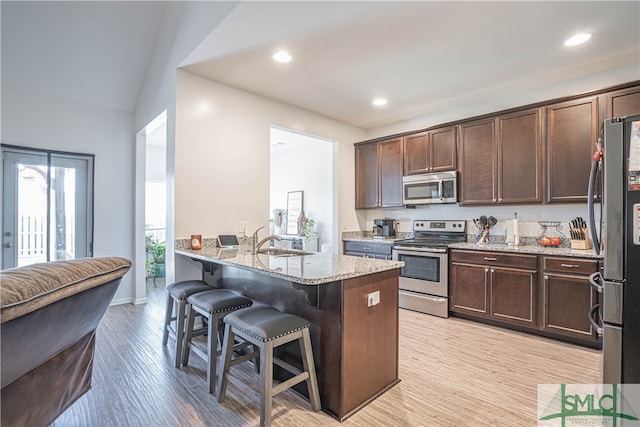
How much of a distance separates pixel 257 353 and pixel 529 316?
2.80 m

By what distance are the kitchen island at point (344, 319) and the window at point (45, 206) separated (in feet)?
10.0

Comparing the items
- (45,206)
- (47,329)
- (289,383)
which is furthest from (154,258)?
(47,329)

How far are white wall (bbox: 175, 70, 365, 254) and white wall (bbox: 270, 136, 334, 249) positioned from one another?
2.09m

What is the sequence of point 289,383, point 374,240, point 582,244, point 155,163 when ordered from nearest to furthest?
point 289,383, point 582,244, point 374,240, point 155,163

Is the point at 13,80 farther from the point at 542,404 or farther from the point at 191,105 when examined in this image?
the point at 542,404

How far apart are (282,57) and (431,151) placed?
2430mm

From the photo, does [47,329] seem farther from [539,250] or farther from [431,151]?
[431,151]

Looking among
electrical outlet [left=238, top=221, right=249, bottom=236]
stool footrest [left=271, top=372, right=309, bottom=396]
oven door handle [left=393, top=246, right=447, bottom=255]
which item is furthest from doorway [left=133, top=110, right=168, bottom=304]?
stool footrest [left=271, top=372, right=309, bottom=396]

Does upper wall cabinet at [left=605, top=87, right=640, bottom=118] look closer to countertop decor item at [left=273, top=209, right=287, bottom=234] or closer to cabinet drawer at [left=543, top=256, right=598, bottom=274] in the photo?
cabinet drawer at [left=543, top=256, right=598, bottom=274]

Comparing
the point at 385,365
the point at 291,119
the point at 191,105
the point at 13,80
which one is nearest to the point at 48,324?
the point at 385,365

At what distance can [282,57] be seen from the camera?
2.95m

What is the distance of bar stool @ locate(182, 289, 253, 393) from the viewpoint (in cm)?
217

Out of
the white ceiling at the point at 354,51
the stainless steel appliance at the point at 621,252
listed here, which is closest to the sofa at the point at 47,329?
the white ceiling at the point at 354,51

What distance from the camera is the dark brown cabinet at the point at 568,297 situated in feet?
9.34
